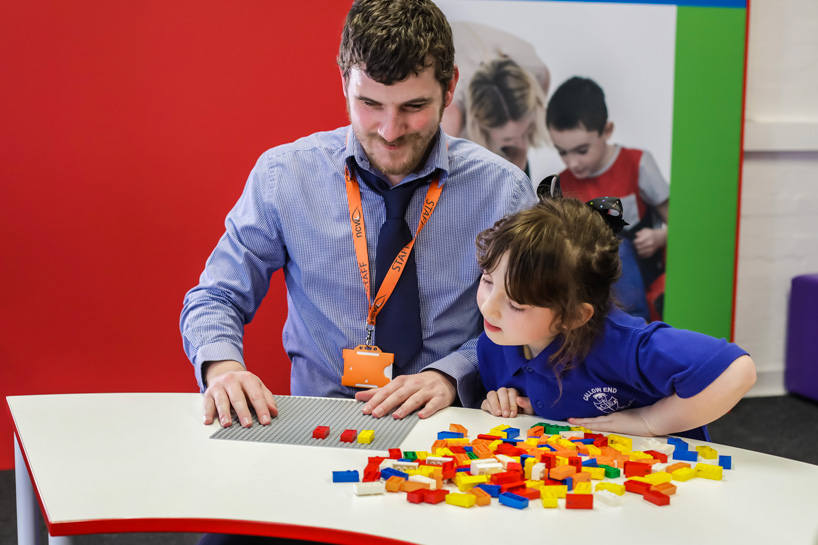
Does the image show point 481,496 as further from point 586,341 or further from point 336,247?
point 336,247

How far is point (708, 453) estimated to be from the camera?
129cm

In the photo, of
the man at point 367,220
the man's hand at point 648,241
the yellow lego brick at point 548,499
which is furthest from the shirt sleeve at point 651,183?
the yellow lego brick at point 548,499

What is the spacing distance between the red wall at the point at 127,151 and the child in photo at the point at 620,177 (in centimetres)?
114

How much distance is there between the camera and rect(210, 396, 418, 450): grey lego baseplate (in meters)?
1.36

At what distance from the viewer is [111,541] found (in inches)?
102

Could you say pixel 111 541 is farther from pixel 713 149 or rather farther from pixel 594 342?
pixel 713 149

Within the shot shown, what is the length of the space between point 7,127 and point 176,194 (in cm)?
67

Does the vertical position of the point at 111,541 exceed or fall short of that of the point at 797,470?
it falls short

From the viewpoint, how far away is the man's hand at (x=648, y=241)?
3.76 meters

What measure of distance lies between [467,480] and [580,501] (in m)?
0.17

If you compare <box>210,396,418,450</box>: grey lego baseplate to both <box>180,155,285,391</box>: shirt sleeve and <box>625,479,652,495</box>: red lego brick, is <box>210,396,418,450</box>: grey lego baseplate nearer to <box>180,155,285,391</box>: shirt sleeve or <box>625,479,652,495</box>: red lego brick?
<box>180,155,285,391</box>: shirt sleeve

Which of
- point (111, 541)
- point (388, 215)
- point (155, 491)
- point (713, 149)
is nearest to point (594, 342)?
point (388, 215)

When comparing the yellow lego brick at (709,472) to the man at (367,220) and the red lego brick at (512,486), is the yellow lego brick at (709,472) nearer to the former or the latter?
the red lego brick at (512,486)

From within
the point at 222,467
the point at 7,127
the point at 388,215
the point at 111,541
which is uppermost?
the point at 7,127
